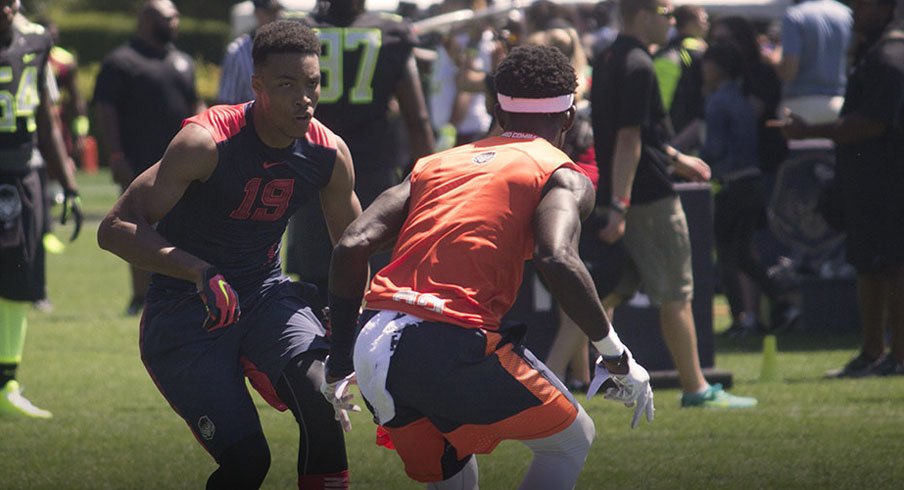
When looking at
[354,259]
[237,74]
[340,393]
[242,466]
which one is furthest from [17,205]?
[354,259]

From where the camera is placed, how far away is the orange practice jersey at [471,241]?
4746mm

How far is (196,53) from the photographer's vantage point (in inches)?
1793

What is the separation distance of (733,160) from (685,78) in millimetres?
688

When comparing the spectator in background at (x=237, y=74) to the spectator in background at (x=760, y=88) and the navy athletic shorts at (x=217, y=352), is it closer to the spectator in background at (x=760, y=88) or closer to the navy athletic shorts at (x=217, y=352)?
the navy athletic shorts at (x=217, y=352)

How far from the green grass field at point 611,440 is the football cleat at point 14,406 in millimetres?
151

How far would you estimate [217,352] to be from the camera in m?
5.57

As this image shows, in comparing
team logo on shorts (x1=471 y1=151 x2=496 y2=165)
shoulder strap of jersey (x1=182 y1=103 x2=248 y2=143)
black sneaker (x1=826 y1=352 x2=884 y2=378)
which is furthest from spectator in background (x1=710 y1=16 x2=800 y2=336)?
team logo on shorts (x1=471 y1=151 x2=496 y2=165)

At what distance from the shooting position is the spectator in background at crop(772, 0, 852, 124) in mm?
12055

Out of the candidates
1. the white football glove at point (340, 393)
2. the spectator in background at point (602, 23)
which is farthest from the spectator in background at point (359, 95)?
the spectator in background at point (602, 23)

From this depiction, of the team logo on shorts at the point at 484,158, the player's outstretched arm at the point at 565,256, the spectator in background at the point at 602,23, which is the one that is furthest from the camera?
the spectator in background at the point at 602,23

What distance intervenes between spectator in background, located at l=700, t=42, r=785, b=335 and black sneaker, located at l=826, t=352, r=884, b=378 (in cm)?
182

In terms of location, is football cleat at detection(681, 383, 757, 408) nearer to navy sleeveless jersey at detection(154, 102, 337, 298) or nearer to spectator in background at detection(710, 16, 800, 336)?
spectator in background at detection(710, 16, 800, 336)

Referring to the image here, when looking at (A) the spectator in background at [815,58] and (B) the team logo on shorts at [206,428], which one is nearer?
(B) the team logo on shorts at [206,428]

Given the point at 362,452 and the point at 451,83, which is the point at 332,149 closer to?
the point at 362,452
